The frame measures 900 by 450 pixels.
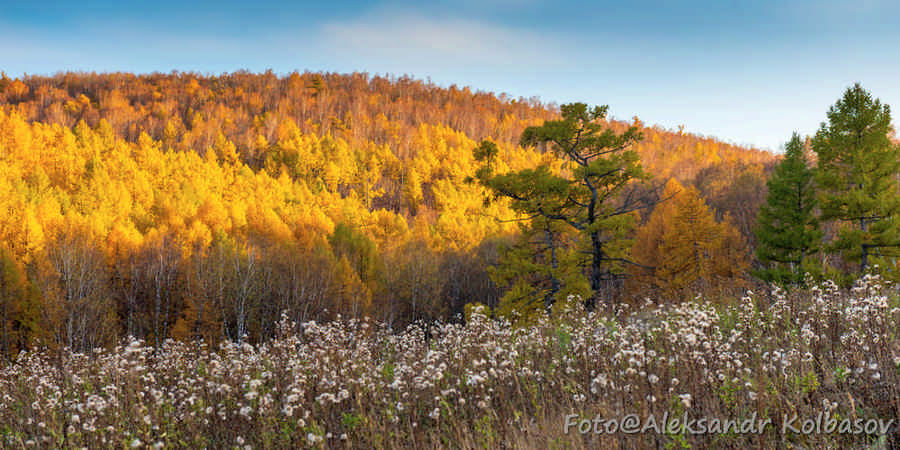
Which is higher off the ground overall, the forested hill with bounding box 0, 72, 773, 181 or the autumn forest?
the forested hill with bounding box 0, 72, 773, 181

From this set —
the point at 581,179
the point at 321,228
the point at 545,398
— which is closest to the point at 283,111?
the point at 321,228

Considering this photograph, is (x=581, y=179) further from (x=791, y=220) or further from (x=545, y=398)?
(x=791, y=220)

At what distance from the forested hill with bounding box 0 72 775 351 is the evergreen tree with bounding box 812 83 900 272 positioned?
13636 mm

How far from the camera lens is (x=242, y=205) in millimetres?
57656

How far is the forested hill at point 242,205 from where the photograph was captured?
3450cm

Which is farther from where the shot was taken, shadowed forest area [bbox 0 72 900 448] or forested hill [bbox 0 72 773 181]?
forested hill [bbox 0 72 773 181]

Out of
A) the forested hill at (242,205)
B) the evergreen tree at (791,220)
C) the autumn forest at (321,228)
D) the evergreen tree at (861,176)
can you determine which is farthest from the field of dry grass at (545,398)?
the evergreen tree at (791,220)

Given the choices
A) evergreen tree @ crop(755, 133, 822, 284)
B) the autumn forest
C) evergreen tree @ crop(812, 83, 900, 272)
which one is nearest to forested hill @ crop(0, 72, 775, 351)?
the autumn forest

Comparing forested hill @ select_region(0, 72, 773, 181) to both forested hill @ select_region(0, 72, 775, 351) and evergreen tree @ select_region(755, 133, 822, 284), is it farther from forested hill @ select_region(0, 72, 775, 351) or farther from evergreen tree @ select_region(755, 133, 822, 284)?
evergreen tree @ select_region(755, 133, 822, 284)

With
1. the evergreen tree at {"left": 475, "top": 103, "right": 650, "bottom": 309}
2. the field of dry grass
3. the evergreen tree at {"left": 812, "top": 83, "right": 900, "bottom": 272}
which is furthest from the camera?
the evergreen tree at {"left": 812, "top": 83, "right": 900, "bottom": 272}

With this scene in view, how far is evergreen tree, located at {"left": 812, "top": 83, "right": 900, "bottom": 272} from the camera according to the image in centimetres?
1973

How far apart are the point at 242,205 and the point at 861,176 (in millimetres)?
59242

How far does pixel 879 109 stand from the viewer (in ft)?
69.2

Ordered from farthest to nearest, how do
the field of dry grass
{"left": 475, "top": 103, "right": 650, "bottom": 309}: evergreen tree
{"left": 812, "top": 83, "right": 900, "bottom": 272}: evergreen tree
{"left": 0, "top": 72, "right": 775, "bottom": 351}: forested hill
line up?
1. {"left": 0, "top": 72, "right": 775, "bottom": 351}: forested hill
2. {"left": 812, "top": 83, "right": 900, "bottom": 272}: evergreen tree
3. {"left": 475, "top": 103, "right": 650, "bottom": 309}: evergreen tree
4. the field of dry grass
